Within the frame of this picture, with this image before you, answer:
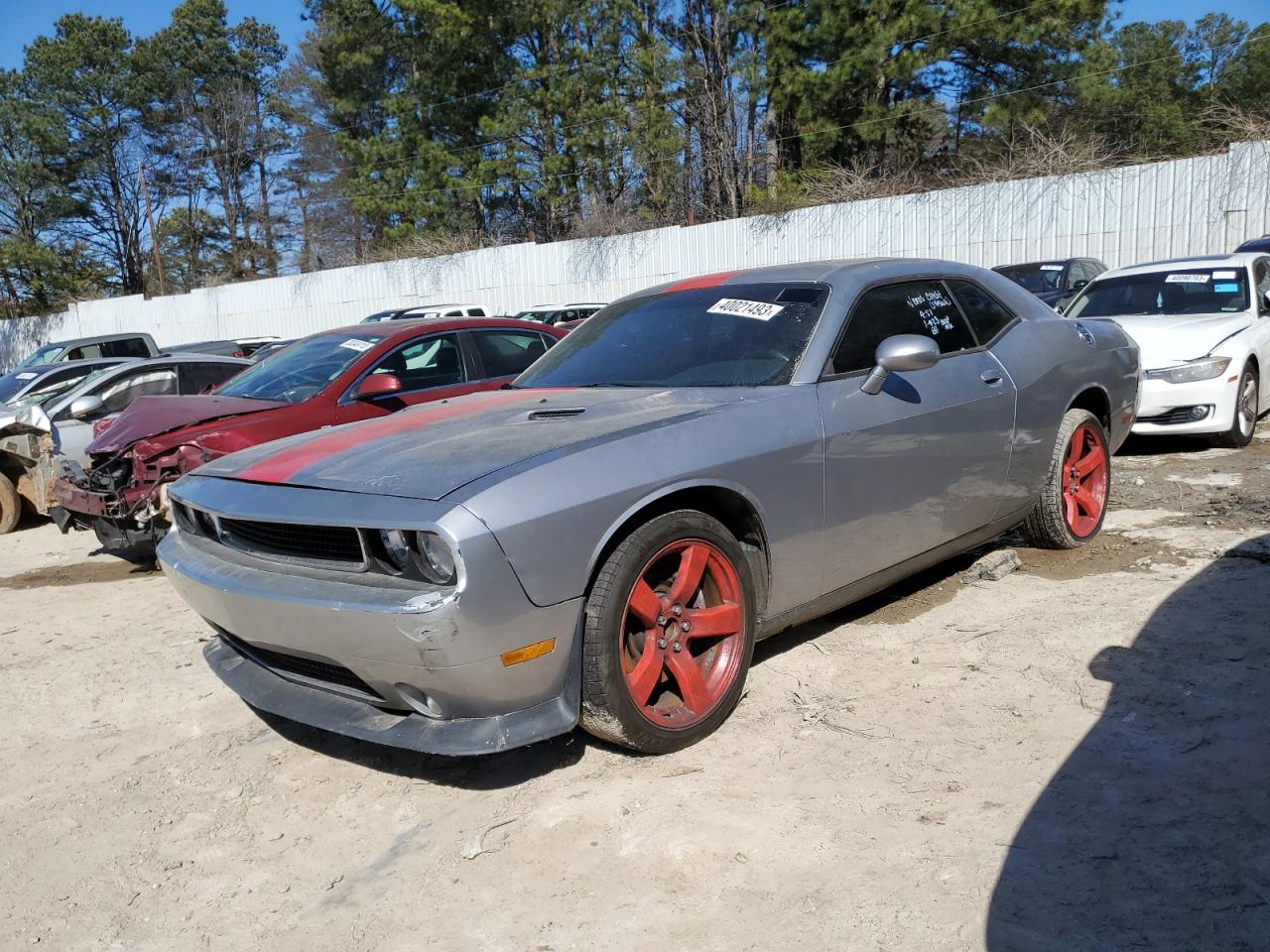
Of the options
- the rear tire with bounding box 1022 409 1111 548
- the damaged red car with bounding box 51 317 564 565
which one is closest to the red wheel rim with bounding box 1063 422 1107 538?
the rear tire with bounding box 1022 409 1111 548

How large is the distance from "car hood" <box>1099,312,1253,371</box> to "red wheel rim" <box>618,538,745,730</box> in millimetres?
5460

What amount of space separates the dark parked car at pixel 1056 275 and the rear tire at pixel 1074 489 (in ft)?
35.1

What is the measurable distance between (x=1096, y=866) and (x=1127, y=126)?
103 feet

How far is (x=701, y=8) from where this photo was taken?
31.0 metres

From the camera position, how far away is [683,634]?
3195 mm

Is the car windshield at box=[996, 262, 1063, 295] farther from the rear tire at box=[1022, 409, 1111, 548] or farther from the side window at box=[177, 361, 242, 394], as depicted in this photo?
the side window at box=[177, 361, 242, 394]

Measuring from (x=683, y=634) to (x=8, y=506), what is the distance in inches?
308

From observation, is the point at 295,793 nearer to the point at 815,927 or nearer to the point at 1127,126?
the point at 815,927

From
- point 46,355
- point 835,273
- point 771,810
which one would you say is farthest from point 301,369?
point 46,355

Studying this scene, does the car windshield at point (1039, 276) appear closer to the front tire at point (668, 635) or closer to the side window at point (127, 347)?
the side window at point (127, 347)

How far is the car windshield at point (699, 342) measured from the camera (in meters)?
3.77

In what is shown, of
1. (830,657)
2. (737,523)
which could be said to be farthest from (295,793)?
(830,657)

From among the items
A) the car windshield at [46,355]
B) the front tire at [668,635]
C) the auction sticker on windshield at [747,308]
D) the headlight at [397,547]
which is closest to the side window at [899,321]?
the auction sticker on windshield at [747,308]

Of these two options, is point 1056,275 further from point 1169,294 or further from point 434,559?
point 434,559
